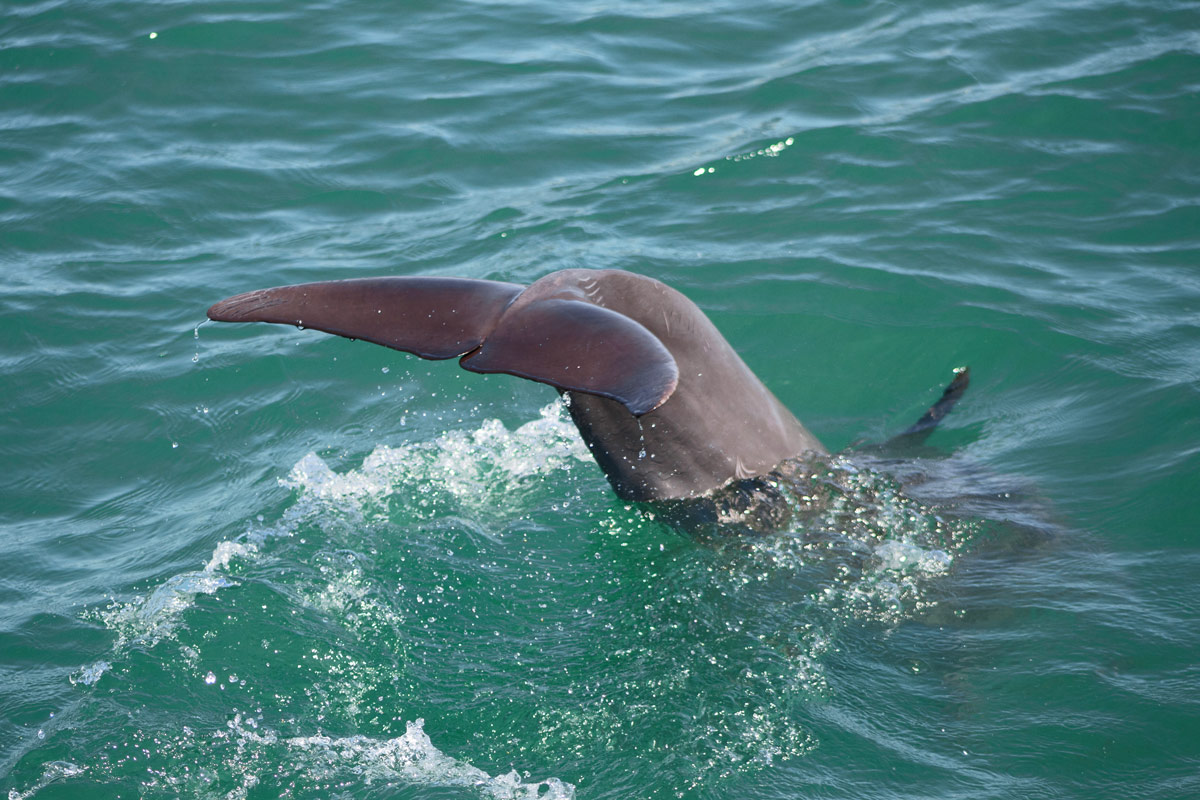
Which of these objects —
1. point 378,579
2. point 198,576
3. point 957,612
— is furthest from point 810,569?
point 198,576

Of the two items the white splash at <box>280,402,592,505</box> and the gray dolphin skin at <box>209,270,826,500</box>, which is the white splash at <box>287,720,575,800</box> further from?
the white splash at <box>280,402,592,505</box>

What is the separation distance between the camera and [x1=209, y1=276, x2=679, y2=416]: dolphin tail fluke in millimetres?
3693

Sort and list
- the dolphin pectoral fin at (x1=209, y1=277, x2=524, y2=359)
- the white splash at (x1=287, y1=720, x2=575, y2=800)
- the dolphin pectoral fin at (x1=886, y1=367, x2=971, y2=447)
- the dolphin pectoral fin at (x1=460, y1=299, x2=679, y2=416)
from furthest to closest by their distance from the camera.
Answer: the dolphin pectoral fin at (x1=886, y1=367, x2=971, y2=447), the white splash at (x1=287, y1=720, x2=575, y2=800), the dolphin pectoral fin at (x1=209, y1=277, x2=524, y2=359), the dolphin pectoral fin at (x1=460, y1=299, x2=679, y2=416)

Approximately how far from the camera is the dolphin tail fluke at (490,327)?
3.69 meters

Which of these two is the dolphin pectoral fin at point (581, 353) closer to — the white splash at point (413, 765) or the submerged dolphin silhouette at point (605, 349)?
the submerged dolphin silhouette at point (605, 349)

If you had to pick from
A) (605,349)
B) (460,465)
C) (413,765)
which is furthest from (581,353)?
(460,465)

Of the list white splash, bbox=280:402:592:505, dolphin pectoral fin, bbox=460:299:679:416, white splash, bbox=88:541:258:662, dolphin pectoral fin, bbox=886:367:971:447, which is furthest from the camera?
dolphin pectoral fin, bbox=886:367:971:447

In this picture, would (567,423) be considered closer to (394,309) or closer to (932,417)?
(932,417)

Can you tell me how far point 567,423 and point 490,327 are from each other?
2.80m

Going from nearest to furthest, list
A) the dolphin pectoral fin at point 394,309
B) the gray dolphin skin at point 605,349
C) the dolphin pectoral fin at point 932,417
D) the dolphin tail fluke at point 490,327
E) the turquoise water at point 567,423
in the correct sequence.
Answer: the dolphin tail fluke at point 490,327
the gray dolphin skin at point 605,349
the dolphin pectoral fin at point 394,309
the turquoise water at point 567,423
the dolphin pectoral fin at point 932,417

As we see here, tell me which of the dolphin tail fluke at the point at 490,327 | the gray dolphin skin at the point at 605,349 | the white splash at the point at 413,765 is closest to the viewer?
the dolphin tail fluke at the point at 490,327

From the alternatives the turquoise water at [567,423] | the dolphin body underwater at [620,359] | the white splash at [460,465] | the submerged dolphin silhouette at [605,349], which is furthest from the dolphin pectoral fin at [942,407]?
the white splash at [460,465]

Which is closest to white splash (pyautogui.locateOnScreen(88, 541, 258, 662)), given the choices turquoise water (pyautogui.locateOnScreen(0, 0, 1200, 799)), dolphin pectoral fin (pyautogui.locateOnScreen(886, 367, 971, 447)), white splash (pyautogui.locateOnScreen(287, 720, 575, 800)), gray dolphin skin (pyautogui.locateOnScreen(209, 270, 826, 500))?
turquoise water (pyautogui.locateOnScreen(0, 0, 1200, 799))

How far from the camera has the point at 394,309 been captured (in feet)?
14.5
